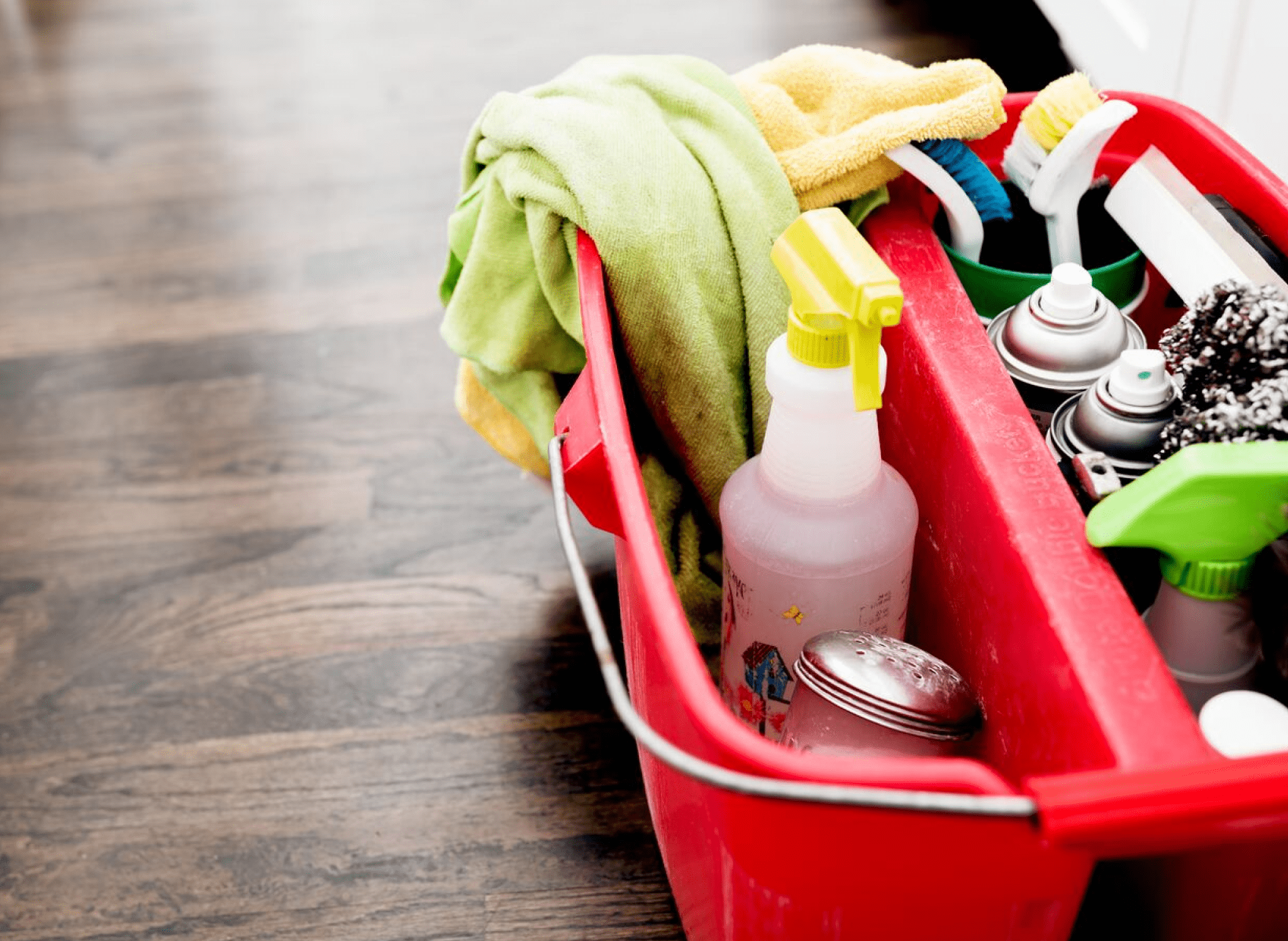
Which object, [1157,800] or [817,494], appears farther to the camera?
[817,494]

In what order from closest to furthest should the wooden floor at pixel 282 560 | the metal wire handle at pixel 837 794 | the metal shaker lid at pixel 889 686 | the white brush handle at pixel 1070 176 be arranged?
the metal wire handle at pixel 837 794, the metal shaker lid at pixel 889 686, the white brush handle at pixel 1070 176, the wooden floor at pixel 282 560

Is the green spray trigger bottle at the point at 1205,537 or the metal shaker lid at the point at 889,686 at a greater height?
the green spray trigger bottle at the point at 1205,537

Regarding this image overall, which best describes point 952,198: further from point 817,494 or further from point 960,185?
point 817,494

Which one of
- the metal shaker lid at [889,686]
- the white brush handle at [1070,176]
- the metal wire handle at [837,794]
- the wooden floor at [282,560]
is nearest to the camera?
the metal wire handle at [837,794]

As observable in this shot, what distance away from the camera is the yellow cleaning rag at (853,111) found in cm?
56

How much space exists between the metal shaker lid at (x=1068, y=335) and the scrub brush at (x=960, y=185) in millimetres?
83

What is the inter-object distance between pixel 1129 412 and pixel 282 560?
596 millimetres

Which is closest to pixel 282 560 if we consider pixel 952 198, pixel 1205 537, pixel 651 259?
pixel 651 259

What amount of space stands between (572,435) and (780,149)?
0.23 metres

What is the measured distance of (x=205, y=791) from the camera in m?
0.69

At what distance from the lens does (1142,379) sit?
1.48 feet

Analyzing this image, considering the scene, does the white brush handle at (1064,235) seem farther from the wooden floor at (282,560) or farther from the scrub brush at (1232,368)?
the wooden floor at (282,560)

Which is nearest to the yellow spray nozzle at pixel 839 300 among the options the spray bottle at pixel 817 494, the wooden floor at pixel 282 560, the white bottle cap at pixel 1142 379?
the spray bottle at pixel 817 494

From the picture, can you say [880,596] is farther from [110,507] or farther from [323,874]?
[110,507]
